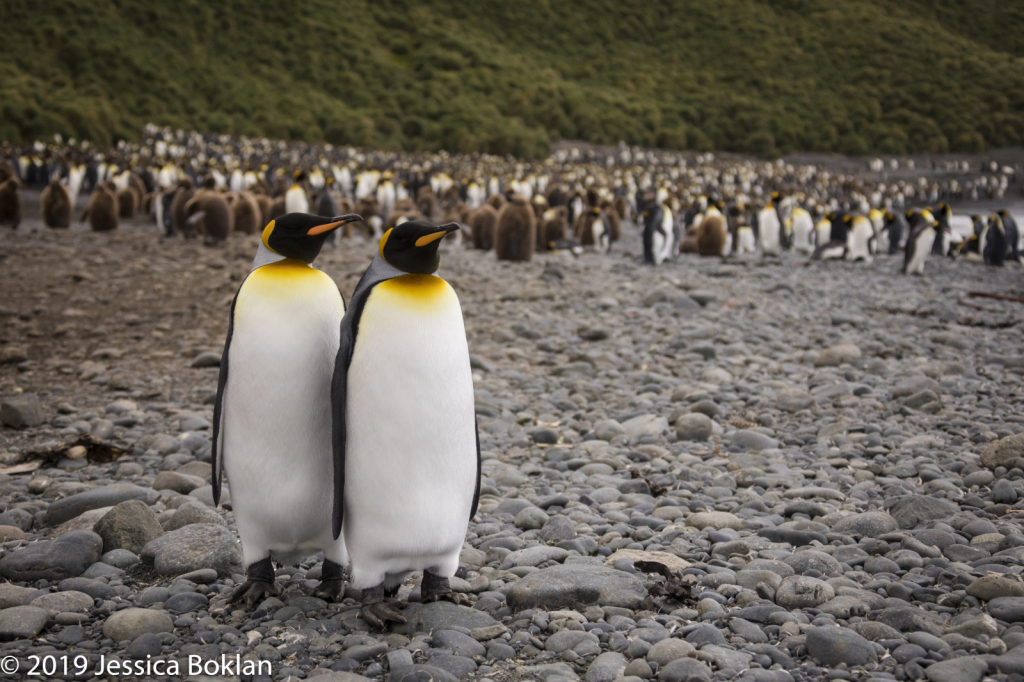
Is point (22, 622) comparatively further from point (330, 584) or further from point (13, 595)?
point (330, 584)

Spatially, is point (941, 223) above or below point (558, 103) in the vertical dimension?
below

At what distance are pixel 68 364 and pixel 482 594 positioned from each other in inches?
190

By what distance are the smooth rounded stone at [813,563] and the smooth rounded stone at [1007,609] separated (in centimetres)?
50

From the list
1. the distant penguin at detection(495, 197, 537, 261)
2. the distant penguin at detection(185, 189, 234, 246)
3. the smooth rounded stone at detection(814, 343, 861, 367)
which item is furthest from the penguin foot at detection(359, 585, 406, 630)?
the distant penguin at detection(185, 189, 234, 246)

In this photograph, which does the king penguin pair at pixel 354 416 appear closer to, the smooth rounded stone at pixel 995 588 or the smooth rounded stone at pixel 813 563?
the smooth rounded stone at pixel 813 563

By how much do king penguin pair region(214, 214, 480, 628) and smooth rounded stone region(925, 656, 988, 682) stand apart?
1.47 meters

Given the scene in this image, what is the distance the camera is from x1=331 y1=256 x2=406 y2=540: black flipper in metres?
2.56

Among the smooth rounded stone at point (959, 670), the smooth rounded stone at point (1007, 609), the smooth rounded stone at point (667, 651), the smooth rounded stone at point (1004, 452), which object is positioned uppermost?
the smooth rounded stone at point (1004, 452)

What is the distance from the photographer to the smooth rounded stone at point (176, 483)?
150 inches

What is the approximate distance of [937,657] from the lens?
87.9 inches

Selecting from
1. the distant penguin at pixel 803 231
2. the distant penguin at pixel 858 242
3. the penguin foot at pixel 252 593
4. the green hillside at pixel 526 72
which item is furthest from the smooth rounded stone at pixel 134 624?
the green hillside at pixel 526 72

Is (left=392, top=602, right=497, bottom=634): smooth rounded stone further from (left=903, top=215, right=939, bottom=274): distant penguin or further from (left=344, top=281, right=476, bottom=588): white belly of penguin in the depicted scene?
(left=903, top=215, right=939, bottom=274): distant penguin

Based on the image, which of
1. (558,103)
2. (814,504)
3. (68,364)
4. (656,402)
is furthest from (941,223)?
(558,103)

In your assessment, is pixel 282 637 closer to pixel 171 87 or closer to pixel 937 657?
pixel 937 657
